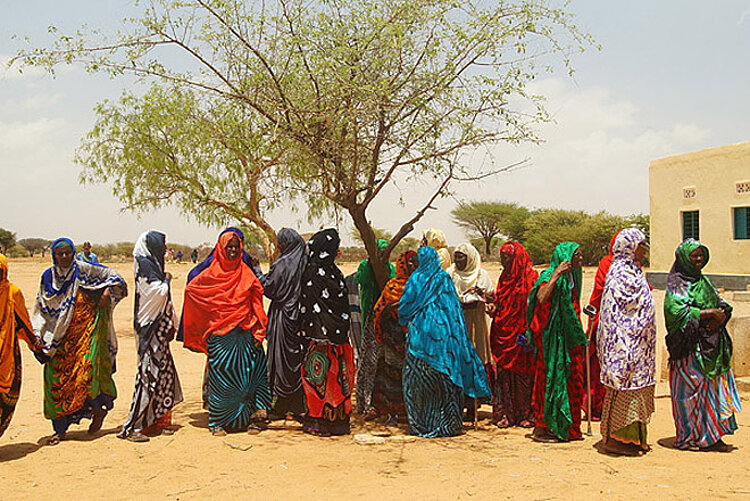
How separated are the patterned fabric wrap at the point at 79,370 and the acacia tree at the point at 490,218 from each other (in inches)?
1727

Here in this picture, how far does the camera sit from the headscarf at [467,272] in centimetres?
683

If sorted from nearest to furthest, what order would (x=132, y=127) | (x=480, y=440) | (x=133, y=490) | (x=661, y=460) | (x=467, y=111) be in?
(x=133, y=490), (x=661, y=460), (x=480, y=440), (x=467, y=111), (x=132, y=127)

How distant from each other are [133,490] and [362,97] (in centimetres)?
383

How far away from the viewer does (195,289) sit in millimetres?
6156

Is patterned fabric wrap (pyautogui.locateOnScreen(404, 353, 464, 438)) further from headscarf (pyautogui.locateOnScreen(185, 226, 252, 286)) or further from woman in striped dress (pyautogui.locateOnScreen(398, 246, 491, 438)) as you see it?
headscarf (pyautogui.locateOnScreen(185, 226, 252, 286))

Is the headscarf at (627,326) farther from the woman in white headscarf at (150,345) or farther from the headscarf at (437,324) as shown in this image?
the woman in white headscarf at (150,345)

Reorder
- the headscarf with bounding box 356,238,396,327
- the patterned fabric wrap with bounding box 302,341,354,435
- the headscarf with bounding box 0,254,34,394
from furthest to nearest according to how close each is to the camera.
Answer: the headscarf with bounding box 356,238,396,327
the patterned fabric wrap with bounding box 302,341,354,435
the headscarf with bounding box 0,254,34,394

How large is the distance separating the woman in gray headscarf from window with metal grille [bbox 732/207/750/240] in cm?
1878

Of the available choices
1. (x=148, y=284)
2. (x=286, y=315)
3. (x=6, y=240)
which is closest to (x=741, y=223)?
(x=286, y=315)

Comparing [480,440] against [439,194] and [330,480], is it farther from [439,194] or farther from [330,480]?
[439,194]

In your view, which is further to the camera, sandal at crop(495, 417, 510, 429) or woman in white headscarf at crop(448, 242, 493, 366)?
woman in white headscarf at crop(448, 242, 493, 366)

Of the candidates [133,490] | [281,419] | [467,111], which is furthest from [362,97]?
[133,490]

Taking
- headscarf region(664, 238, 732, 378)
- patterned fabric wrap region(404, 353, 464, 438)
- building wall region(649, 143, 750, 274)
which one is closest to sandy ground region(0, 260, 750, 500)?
patterned fabric wrap region(404, 353, 464, 438)

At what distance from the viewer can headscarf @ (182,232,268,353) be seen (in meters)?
6.11
